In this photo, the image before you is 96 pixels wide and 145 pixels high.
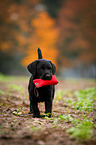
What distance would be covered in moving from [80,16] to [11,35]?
9.78 metres

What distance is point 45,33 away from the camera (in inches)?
841

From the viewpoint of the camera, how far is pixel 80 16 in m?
23.2

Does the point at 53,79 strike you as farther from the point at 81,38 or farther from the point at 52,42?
the point at 81,38

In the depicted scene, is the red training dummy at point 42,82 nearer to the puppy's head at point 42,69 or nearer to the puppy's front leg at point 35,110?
the puppy's head at point 42,69

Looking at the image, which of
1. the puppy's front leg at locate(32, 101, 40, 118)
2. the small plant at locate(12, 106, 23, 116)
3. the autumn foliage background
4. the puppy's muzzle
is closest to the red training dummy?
the puppy's muzzle

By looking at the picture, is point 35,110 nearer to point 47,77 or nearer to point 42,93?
point 42,93

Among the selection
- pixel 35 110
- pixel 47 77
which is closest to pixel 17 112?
pixel 35 110

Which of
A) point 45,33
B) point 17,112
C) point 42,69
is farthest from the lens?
point 45,33

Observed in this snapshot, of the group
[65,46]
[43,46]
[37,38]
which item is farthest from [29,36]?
[65,46]

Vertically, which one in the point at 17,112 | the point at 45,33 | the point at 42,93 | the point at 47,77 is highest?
the point at 45,33

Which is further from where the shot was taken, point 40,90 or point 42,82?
point 40,90

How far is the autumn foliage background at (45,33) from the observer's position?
69.7 ft

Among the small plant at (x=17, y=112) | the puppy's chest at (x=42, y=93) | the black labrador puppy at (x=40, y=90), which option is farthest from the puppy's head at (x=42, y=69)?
the small plant at (x=17, y=112)

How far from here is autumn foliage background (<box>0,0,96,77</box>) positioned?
2123 cm
